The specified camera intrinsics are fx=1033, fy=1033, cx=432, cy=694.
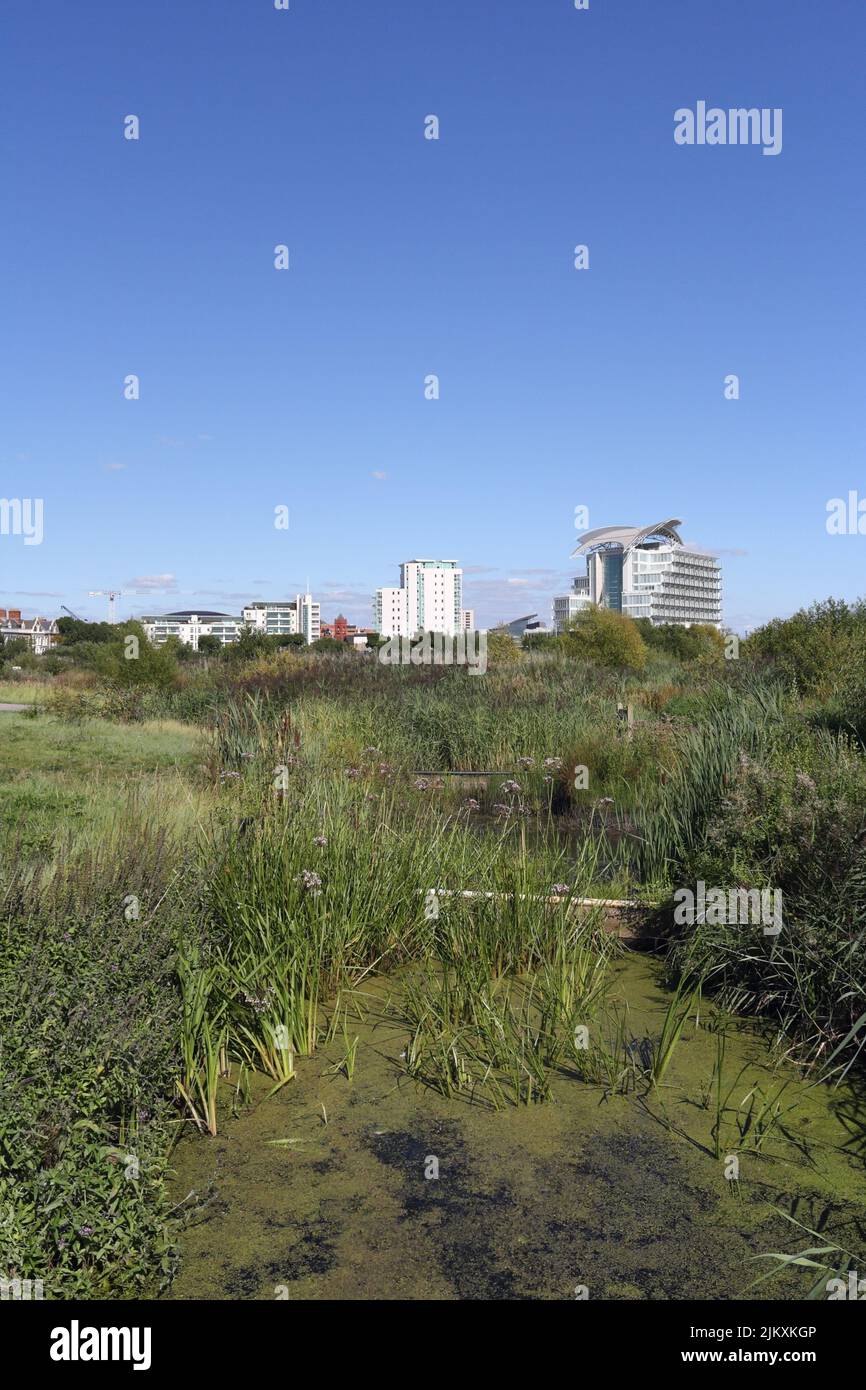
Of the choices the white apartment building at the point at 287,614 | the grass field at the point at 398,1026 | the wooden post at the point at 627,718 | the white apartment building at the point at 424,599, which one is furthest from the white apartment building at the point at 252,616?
the grass field at the point at 398,1026

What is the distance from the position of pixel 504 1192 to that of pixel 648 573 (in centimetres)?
13390

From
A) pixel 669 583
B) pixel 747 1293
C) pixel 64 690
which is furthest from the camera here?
pixel 669 583

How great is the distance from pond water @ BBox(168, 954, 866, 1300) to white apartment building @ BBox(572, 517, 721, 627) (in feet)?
419

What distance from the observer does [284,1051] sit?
414 centimetres

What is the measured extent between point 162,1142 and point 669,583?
13378 cm

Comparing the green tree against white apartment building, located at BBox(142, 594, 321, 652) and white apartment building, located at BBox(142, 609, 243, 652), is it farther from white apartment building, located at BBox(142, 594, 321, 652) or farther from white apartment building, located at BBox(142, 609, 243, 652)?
white apartment building, located at BBox(142, 609, 243, 652)

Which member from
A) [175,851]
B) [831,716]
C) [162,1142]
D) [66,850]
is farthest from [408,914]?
[831,716]

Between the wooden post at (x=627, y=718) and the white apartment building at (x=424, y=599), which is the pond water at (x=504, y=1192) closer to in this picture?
the wooden post at (x=627, y=718)

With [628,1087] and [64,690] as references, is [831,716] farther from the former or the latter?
[64,690]

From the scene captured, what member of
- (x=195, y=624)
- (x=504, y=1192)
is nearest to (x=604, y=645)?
(x=504, y=1192)

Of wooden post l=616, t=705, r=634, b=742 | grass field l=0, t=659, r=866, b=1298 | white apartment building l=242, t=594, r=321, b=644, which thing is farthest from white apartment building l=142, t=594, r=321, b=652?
grass field l=0, t=659, r=866, b=1298

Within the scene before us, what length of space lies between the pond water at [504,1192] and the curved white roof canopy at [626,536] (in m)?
131
